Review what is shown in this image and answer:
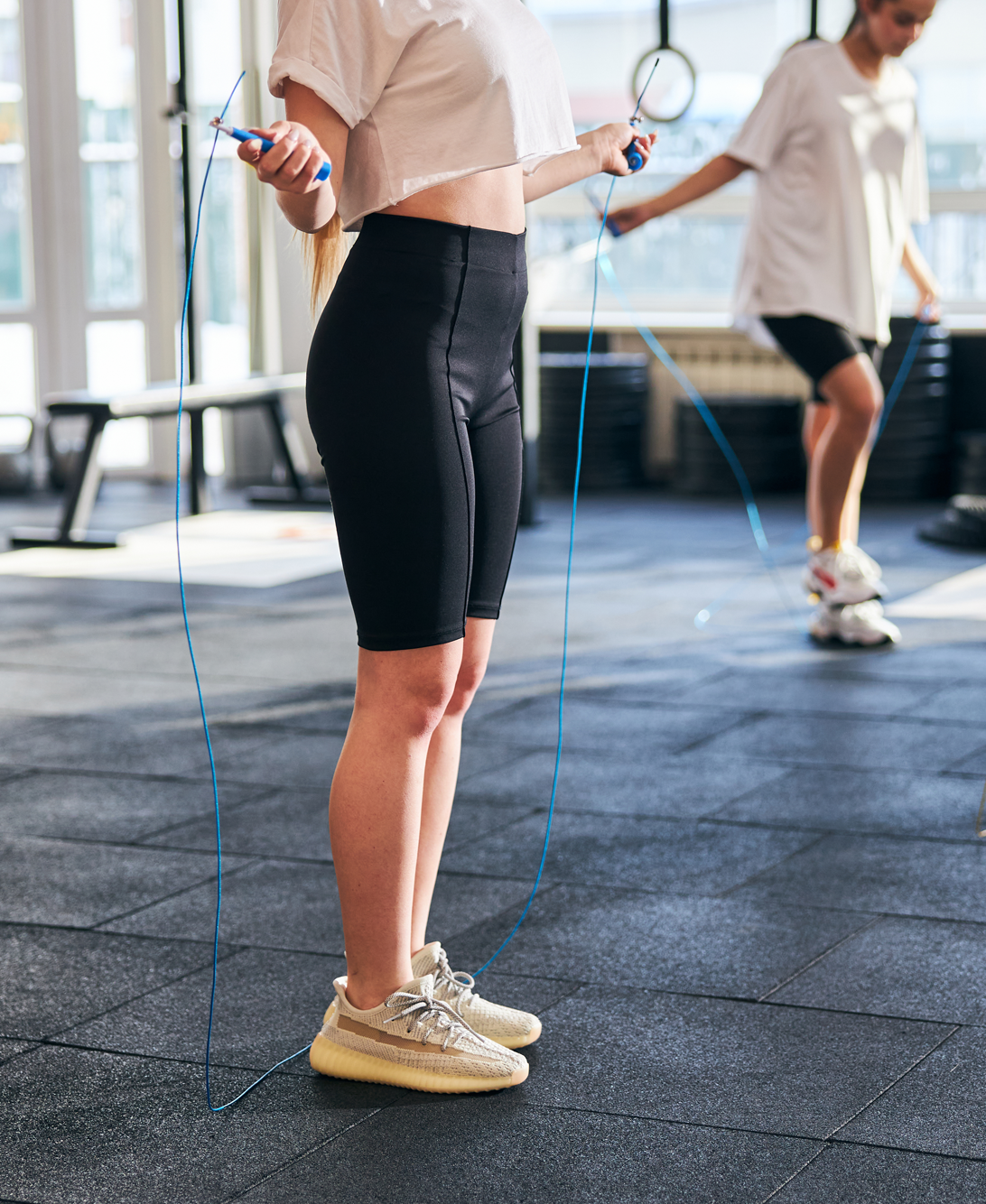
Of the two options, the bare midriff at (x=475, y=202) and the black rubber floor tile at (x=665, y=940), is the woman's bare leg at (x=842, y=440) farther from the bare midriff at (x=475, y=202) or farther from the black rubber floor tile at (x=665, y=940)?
the bare midriff at (x=475, y=202)

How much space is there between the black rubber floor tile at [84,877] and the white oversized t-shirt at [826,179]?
6.62ft

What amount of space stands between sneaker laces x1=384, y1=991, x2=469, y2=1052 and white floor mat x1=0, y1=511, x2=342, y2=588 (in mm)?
3058

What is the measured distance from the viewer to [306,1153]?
1.45 metres

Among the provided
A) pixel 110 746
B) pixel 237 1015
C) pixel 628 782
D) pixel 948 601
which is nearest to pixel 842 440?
pixel 948 601

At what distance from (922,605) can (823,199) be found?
4.11ft

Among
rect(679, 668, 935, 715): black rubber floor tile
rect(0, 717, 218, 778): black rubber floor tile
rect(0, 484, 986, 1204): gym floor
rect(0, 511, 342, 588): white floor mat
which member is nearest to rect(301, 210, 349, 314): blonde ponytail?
rect(0, 484, 986, 1204): gym floor

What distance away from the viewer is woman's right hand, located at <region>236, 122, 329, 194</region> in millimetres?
1274

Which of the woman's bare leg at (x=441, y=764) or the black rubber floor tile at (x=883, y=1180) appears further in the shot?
the woman's bare leg at (x=441, y=764)

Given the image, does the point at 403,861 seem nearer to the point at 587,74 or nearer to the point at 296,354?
the point at 296,354

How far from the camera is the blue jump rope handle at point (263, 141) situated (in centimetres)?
124

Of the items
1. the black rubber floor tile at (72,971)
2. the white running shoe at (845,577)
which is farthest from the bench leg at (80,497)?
the black rubber floor tile at (72,971)

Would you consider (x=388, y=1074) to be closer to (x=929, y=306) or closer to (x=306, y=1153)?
(x=306, y=1153)

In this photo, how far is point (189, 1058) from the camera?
1652 mm

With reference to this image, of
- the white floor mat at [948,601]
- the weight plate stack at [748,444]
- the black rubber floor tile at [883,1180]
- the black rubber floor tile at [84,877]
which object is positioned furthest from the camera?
the weight plate stack at [748,444]
